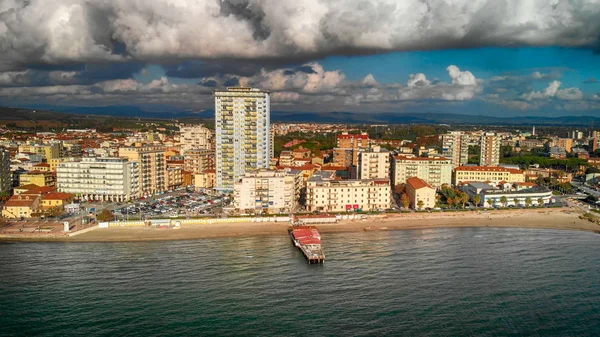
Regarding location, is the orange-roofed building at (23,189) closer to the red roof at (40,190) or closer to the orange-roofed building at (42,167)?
the red roof at (40,190)

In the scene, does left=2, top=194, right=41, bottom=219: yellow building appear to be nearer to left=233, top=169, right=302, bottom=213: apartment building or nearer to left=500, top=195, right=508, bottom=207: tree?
left=233, top=169, right=302, bottom=213: apartment building

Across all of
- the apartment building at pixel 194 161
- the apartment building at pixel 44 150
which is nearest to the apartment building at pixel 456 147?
the apartment building at pixel 194 161

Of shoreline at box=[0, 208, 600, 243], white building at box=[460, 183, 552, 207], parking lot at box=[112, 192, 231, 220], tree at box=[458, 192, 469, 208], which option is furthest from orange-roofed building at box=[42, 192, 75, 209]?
white building at box=[460, 183, 552, 207]

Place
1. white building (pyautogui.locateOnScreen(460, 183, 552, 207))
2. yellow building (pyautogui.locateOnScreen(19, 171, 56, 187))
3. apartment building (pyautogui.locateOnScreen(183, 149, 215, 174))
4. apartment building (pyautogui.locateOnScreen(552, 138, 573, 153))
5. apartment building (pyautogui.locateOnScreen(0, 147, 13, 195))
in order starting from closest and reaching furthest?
1. white building (pyautogui.locateOnScreen(460, 183, 552, 207))
2. apartment building (pyautogui.locateOnScreen(0, 147, 13, 195))
3. yellow building (pyautogui.locateOnScreen(19, 171, 56, 187))
4. apartment building (pyautogui.locateOnScreen(183, 149, 215, 174))
5. apartment building (pyautogui.locateOnScreen(552, 138, 573, 153))

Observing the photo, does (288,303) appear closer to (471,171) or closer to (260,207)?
(260,207)

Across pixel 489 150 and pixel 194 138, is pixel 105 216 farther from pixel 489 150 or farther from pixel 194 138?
pixel 489 150

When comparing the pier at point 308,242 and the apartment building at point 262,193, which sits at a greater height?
the apartment building at point 262,193
